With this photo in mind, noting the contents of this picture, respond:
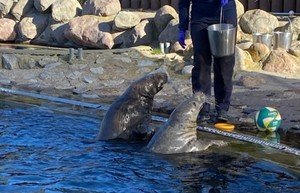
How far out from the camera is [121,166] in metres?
6.48

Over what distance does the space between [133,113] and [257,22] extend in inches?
234

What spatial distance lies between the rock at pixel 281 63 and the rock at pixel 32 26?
26.1ft

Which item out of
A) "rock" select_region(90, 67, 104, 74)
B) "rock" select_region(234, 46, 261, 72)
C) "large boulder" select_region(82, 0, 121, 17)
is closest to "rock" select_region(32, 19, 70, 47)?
"large boulder" select_region(82, 0, 121, 17)

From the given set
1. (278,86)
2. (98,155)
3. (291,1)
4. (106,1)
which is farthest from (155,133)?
(106,1)

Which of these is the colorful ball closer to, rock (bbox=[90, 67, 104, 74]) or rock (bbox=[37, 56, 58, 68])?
rock (bbox=[90, 67, 104, 74])

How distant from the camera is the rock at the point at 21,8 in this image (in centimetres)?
1856

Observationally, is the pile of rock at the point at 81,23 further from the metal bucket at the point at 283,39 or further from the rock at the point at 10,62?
the rock at the point at 10,62

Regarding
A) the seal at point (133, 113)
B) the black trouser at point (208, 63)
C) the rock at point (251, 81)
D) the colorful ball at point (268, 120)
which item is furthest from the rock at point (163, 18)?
the colorful ball at point (268, 120)

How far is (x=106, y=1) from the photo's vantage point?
16719 millimetres

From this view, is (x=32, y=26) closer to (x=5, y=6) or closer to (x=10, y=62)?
(x=5, y=6)

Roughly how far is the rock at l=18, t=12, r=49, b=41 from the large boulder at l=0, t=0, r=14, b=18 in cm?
95

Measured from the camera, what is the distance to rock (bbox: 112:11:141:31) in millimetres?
15469

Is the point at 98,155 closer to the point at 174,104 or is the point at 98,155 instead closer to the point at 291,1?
the point at 174,104

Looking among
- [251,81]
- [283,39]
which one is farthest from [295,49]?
[251,81]
